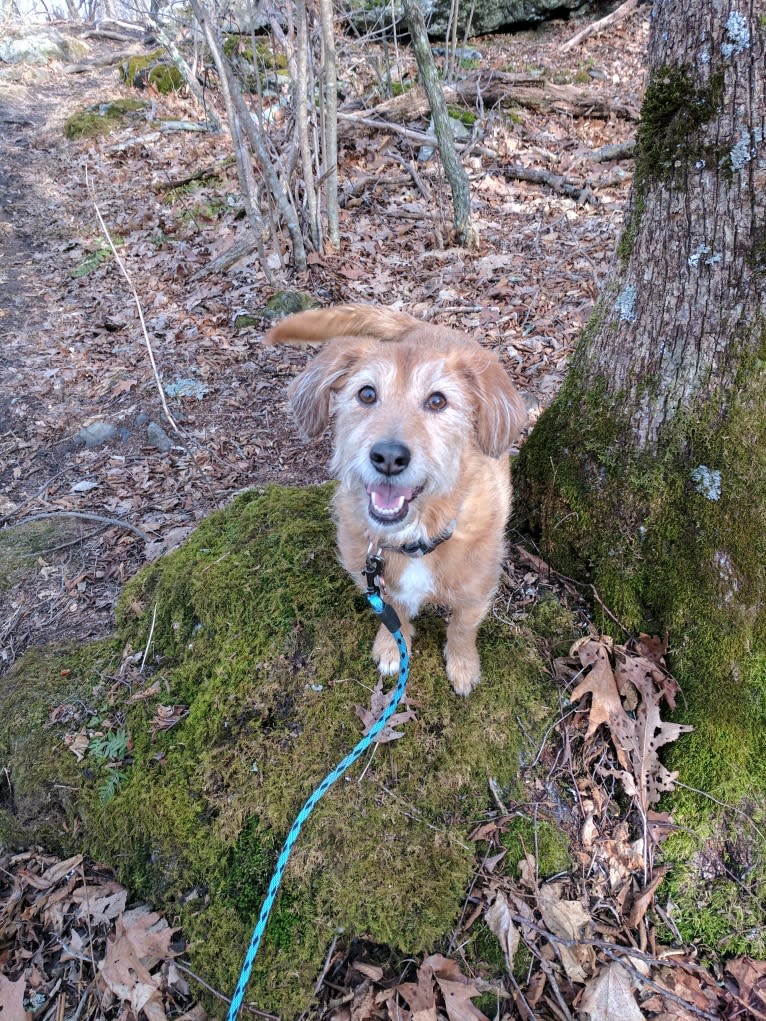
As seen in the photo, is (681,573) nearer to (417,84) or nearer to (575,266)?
(575,266)

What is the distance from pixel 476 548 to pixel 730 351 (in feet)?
4.55

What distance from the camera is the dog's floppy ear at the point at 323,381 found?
269cm

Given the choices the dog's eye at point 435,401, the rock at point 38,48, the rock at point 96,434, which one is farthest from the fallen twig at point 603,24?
the rock at point 38,48

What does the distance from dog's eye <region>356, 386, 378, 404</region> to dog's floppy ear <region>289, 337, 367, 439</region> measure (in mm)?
187

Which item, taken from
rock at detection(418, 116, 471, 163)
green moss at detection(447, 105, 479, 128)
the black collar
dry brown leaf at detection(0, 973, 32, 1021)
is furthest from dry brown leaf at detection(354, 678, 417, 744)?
green moss at detection(447, 105, 479, 128)

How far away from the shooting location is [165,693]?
3.00m

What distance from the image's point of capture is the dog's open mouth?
2.38 metres

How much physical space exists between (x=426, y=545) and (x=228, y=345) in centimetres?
467

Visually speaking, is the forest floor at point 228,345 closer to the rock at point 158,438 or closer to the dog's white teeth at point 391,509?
the rock at point 158,438

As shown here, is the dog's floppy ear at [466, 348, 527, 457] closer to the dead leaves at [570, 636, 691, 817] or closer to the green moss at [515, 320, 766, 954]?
the green moss at [515, 320, 766, 954]

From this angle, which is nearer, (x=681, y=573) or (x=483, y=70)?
(x=681, y=573)

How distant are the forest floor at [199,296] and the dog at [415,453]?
1905 millimetres


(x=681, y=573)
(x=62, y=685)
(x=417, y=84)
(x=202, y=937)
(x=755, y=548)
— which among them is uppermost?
(x=417, y=84)

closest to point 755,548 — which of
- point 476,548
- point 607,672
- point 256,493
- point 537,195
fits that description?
point 607,672
